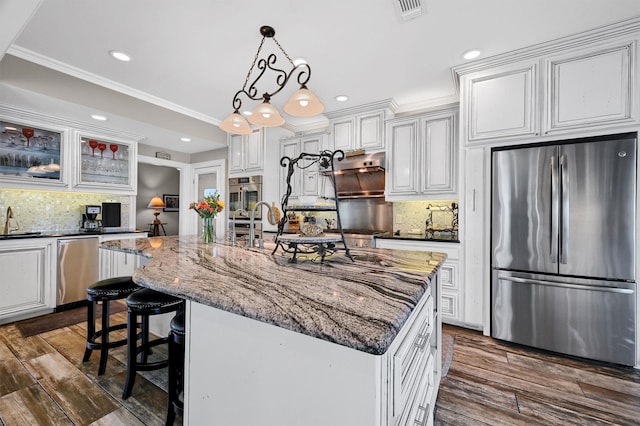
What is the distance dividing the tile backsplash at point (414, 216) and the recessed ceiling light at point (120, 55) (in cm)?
351

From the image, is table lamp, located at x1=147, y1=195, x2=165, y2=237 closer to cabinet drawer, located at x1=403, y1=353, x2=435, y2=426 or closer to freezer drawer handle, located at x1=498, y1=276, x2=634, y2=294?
freezer drawer handle, located at x1=498, y1=276, x2=634, y2=294

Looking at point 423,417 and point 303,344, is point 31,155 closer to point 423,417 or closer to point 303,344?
point 303,344

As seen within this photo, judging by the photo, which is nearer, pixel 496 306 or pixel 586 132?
pixel 586 132

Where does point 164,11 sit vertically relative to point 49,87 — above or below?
above

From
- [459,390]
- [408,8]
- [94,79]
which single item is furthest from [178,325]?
[94,79]

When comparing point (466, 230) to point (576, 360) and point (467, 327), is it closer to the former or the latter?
point (467, 327)

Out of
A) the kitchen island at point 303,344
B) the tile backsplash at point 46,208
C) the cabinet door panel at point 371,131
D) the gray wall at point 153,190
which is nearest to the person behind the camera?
the kitchen island at point 303,344

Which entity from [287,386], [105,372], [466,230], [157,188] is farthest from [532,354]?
[157,188]

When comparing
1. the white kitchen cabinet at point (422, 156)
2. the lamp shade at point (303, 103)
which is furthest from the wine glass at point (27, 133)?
the white kitchen cabinet at point (422, 156)

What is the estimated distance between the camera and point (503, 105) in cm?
271

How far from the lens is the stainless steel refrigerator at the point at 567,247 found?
86.9 inches

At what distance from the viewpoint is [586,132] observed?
92.9 inches

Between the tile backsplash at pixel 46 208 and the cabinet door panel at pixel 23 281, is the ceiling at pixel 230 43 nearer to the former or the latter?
the tile backsplash at pixel 46 208

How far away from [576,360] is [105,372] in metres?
3.73
